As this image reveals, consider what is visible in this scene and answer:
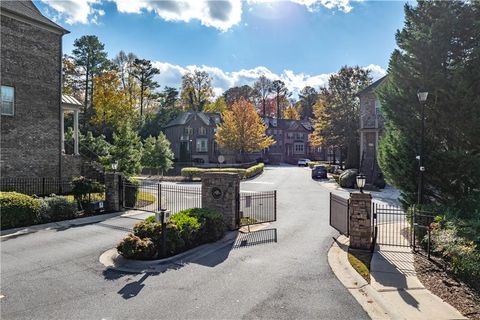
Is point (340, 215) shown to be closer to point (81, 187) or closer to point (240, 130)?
point (81, 187)

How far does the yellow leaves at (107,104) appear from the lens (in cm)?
4616

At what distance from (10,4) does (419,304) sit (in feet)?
73.9

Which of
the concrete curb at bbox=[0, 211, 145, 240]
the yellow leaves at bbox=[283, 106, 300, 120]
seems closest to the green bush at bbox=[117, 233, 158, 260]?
the concrete curb at bbox=[0, 211, 145, 240]

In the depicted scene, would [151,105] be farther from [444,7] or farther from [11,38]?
[444,7]

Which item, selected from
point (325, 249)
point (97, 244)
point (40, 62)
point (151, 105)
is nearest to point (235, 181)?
point (325, 249)

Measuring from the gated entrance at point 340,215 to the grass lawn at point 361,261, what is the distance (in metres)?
1.33

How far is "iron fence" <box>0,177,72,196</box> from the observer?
55.8 ft

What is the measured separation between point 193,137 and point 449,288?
171 ft

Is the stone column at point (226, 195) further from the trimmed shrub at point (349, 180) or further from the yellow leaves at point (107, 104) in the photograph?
the yellow leaves at point (107, 104)

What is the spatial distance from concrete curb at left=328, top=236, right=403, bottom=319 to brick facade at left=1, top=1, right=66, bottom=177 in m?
17.0

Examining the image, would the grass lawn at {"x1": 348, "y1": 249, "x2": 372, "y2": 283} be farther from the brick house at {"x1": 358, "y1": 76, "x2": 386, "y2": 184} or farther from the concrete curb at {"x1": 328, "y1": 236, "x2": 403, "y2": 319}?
the brick house at {"x1": 358, "y1": 76, "x2": 386, "y2": 184}

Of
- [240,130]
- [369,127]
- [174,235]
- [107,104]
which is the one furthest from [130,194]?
[107,104]

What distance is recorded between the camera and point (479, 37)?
11188 millimetres

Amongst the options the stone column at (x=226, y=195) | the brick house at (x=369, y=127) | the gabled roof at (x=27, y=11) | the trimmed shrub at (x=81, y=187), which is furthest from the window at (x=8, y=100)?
the brick house at (x=369, y=127)
